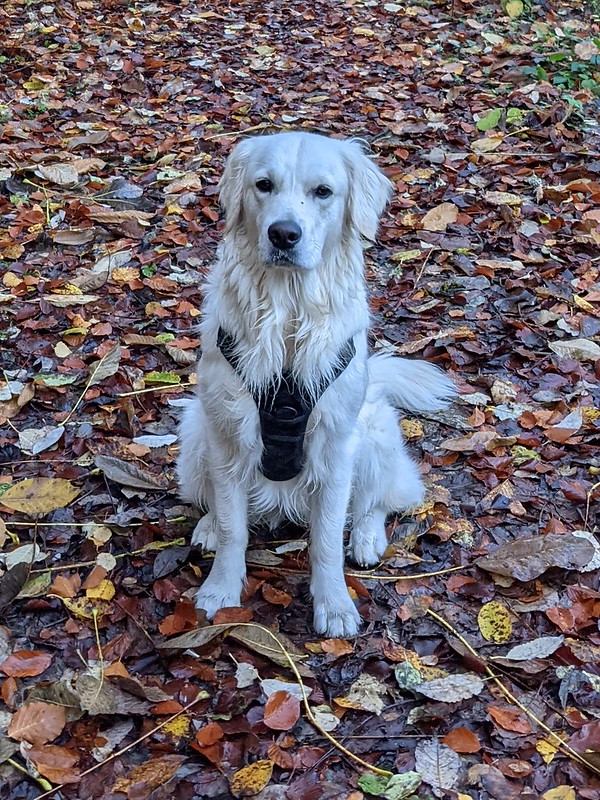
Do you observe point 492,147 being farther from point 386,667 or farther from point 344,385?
point 386,667

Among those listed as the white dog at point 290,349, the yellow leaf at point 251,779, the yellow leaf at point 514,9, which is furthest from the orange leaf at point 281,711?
the yellow leaf at point 514,9

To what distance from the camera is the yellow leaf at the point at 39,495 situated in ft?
10.3

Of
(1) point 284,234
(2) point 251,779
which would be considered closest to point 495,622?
(2) point 251,779

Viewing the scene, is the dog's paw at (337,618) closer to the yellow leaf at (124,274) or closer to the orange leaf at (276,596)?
the orange leaf at (276,596)

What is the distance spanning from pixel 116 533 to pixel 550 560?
160 centimetres

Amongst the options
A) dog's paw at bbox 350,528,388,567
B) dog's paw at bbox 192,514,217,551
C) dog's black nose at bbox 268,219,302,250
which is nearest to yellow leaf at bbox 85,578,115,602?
dog's paw at bbox 192,514,217,551

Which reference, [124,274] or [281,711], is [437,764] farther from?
[124,274]

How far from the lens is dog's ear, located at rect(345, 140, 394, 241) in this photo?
2701 millimetres

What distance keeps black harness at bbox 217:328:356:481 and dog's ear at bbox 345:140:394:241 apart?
1.28ft

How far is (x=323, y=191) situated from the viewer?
8.50 feet

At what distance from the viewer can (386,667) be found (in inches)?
103

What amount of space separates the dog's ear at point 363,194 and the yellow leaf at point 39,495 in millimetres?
1530

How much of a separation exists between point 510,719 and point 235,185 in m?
1.88

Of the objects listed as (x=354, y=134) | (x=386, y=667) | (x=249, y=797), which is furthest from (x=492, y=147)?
(x=249, y=797)
